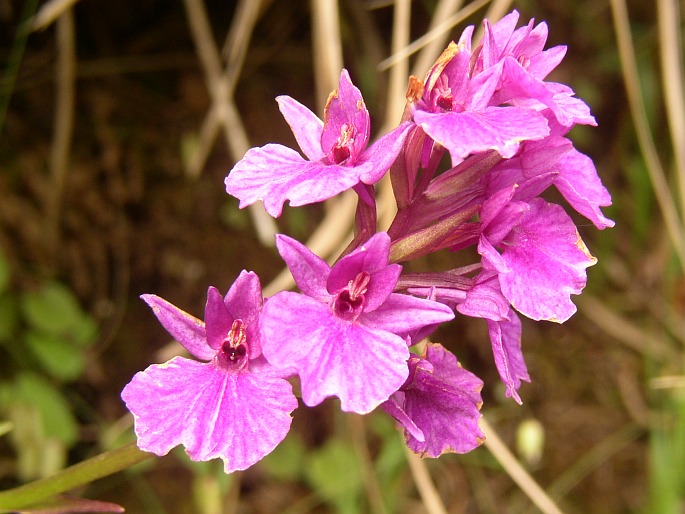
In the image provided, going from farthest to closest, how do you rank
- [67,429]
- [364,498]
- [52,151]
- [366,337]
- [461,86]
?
1. [364,498]
2. [52,151]
3. [67,429]
4. [461,86]
5. [366,337]

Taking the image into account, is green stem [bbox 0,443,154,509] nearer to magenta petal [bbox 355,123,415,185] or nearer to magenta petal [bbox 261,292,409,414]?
magenta petal [bbox 261,292,409,414]

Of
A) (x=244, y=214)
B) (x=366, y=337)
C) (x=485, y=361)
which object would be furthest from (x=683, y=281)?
(x=366, y=337)

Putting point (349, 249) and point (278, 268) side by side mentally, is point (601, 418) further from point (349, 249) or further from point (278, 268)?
point (349, 249)

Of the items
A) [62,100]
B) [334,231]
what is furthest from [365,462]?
[62,100]

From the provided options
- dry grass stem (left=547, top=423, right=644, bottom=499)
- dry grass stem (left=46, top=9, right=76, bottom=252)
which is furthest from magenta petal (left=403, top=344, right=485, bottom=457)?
dry grass stem (left=547, top=423, right=644, bottom=499)

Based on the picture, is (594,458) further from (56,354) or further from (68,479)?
(68,479)
